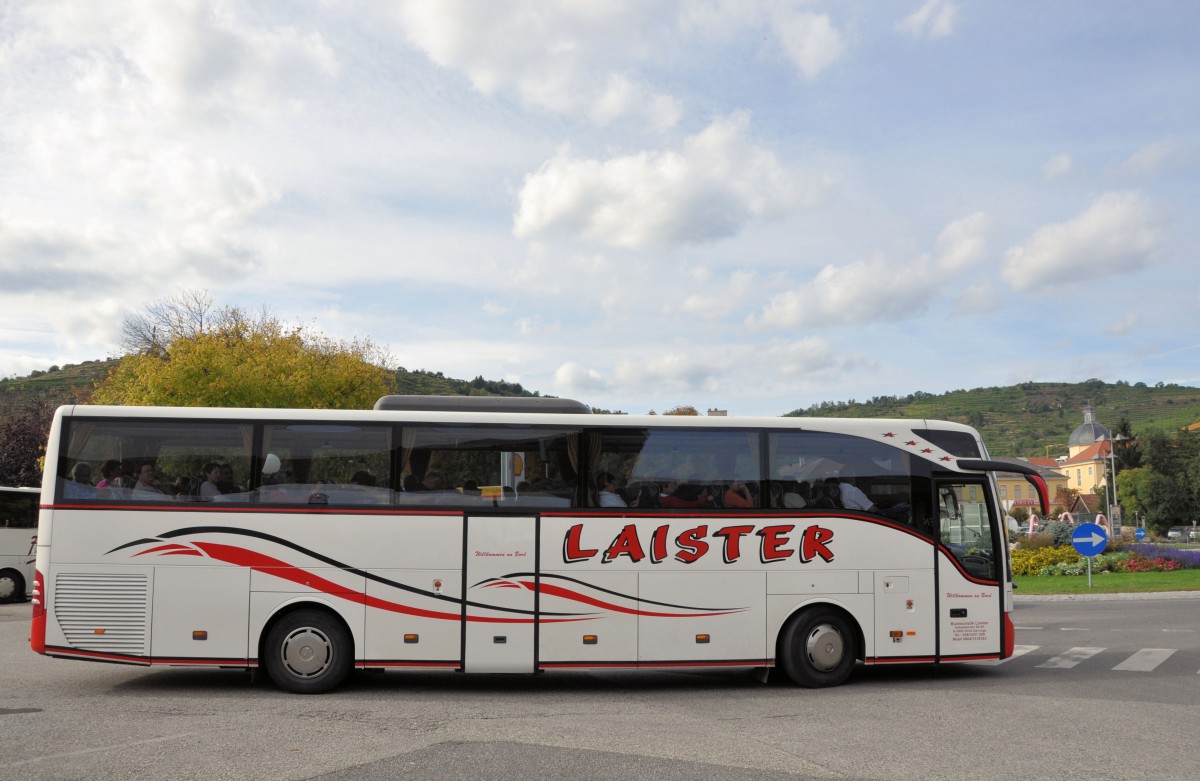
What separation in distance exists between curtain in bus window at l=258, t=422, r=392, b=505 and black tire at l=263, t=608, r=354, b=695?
1.32 m

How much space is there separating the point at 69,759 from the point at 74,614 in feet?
12.6

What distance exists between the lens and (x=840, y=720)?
9.55 m

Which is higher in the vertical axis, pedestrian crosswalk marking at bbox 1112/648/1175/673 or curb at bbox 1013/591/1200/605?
pedestrian crosswalk marking at bbox 1112/648/1175/673

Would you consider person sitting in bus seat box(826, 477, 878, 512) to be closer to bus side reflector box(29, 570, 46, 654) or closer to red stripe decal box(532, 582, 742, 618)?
red stripe decal box(532, 582, 742, 618)

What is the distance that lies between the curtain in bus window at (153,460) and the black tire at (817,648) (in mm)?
6409

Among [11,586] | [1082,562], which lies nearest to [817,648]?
[11,586]

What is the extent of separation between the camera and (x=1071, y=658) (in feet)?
46.3

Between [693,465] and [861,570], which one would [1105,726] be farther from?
[693,465]

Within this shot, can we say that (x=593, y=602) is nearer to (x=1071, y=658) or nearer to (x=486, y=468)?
(x=486, y=468)

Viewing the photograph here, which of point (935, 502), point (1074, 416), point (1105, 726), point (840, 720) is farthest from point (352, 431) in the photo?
point (1074, 416)

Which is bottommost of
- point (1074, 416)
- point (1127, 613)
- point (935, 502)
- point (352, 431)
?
point (1127, 613)

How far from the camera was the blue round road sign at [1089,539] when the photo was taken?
24.0 meters

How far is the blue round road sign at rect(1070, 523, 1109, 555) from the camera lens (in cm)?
2398

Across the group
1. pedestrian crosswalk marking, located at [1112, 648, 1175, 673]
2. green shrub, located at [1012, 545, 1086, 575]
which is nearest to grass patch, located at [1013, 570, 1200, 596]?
green shrub, located at [1012, 545, 1086, 575]
